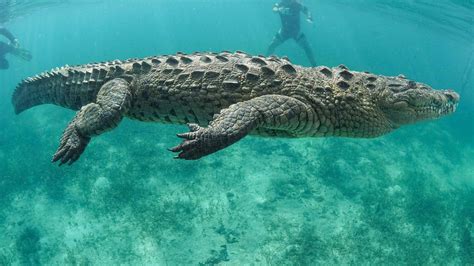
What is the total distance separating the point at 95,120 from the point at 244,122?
215 centimetres

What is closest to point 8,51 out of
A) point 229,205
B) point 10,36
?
point 10,36

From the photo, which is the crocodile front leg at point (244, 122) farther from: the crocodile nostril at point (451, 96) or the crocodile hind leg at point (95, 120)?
the crocodile nostril at point (451, 96)

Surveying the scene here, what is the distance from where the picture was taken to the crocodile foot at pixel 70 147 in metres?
4.84

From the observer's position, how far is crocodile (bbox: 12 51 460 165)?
4387 mm

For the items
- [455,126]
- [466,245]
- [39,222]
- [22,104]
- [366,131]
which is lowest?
[455,126]

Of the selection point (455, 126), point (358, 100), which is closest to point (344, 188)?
point (358, 100)

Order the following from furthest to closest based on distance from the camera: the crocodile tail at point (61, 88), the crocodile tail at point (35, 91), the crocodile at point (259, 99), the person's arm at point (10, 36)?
the person's arm at point (10, 36) → the crocodile tail at point (35, 91) → the crocodile tail at point (61, 88) → the crocodile at point (259, 99)

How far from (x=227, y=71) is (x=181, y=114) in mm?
821

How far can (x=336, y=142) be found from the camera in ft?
52.1

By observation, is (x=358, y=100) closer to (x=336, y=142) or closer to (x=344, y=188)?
(x=344, y=188)

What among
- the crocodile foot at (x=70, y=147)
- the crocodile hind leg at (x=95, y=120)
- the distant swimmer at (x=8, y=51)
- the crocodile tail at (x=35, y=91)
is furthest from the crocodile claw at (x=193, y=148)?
the distant swimmer at (x=8, y=51)

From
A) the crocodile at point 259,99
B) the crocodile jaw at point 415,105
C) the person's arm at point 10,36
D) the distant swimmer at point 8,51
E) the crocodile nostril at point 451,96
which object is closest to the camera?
the crocodile at point 259,99

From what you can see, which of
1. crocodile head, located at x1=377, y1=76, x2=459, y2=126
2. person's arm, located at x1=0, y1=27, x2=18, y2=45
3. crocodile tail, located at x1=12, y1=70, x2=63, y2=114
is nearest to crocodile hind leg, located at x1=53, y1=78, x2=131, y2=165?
crocodile tail, located at x1=12, y1=70, x2=63, y2=114

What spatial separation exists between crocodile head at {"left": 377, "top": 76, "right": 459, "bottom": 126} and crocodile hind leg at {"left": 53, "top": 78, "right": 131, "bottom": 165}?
3.35 meters
